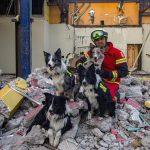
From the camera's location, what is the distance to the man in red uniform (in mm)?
7095

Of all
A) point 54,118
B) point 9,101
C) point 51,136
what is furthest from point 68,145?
point 9,101

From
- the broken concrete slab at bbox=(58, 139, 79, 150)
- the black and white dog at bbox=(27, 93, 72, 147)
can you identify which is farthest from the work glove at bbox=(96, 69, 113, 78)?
the broken concrete slab at bbox=(58, 139, 79, 150)

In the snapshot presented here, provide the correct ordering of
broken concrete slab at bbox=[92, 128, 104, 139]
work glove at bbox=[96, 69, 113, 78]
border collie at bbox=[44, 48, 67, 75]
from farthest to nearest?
border collie at bbox=[44, 48, 67, 75]
work glove at bbox=[96, 69, 113, 78]
broken concrete slab at bbox=[92, 128, 104, 139]

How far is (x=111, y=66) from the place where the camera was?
732 cm

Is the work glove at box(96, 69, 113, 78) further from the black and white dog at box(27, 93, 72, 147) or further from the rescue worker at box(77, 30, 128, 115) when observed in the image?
the black and white dog at box(27, 93, 72, 147)

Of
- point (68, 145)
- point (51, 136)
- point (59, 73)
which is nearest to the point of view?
point (68, 145)

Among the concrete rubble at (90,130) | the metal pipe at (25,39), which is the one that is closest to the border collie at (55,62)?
the concrete rubble at (90,130)

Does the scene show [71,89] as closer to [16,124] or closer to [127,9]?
[16,124]

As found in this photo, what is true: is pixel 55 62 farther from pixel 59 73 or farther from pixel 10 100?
pixel 10 100

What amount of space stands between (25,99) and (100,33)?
89.1 inches

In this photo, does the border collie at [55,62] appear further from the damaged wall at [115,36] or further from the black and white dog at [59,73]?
the damaged wall at [115,36]

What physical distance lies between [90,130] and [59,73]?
52.1 inches

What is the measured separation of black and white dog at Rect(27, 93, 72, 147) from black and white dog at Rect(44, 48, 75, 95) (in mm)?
1147

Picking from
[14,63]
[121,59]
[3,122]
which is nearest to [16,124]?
[3,122]
